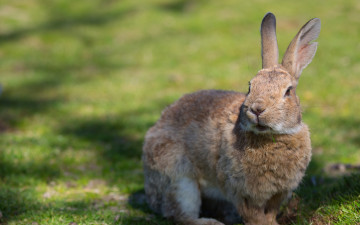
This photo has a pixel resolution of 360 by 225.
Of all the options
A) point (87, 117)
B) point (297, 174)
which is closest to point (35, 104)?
point (87, 117)

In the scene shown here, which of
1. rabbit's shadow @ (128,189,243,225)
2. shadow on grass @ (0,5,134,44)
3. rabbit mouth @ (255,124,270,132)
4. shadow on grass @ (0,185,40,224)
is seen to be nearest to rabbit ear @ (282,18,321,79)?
rabbit mouth @ (255,124,270,132)

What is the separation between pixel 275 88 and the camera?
12.9 ft

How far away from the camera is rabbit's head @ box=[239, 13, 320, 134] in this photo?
379 centimetres

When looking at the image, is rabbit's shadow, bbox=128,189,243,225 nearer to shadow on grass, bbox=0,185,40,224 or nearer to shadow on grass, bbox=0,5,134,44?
shadow on grass, bbox=0,185,40,224

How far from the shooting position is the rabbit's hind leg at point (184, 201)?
15.5 feet

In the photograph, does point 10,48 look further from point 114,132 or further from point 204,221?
point 204,221

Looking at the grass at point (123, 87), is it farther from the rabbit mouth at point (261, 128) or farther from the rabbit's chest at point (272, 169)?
the rabbit mouth at point (261, 128)

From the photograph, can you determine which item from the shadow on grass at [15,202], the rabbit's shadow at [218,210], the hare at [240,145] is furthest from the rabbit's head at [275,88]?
the shadow on grass at [15,202]

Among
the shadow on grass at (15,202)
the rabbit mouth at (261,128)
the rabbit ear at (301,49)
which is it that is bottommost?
the shadow on grass at (15,202)

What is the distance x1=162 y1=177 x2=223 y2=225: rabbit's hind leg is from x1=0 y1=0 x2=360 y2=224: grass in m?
0.25

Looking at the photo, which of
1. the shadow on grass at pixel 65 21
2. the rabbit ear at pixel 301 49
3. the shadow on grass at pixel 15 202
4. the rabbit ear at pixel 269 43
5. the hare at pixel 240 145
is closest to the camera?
the hare at pixel 240 145

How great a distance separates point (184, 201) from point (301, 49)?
188 centimetres

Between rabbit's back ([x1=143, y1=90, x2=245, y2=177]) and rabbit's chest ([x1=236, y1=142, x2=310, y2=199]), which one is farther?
rabbit's back ([x1=143, y1=90, x2=245, y2=177])

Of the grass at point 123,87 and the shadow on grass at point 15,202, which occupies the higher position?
the grass at point 123,87
